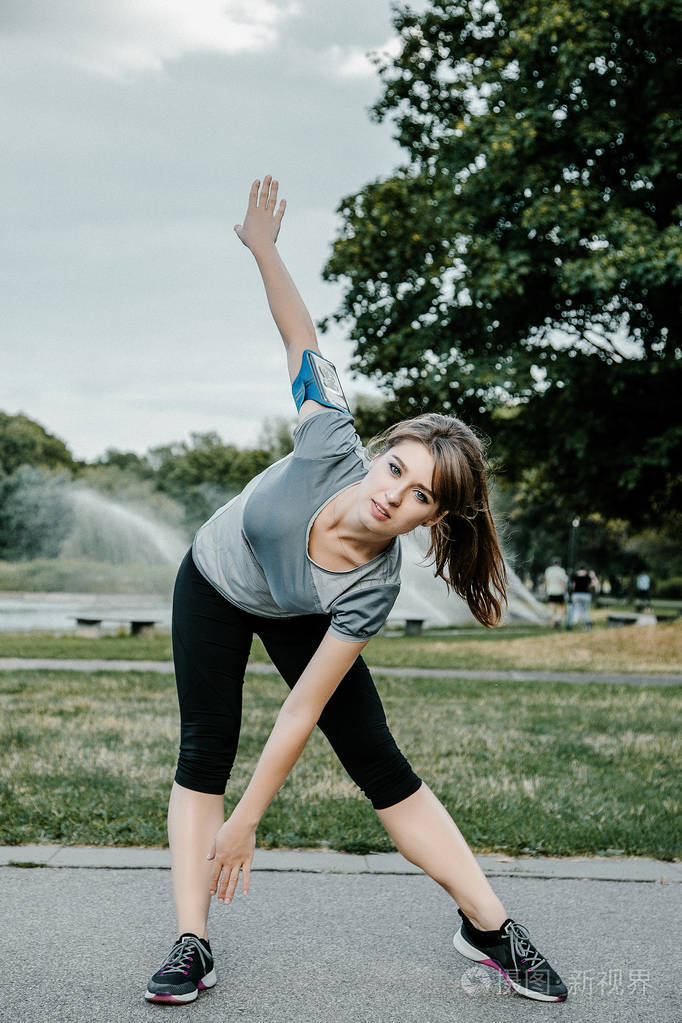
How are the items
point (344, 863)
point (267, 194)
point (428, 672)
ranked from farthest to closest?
point (428, 672) → point (344, 863) → point (267, 194)

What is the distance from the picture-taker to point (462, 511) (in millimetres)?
2760

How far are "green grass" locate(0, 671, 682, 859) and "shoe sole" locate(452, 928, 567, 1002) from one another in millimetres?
1151

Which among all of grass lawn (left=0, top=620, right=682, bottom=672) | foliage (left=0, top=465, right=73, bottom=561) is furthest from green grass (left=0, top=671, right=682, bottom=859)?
foliage (left=0, top=465, right=73, bottom=561)

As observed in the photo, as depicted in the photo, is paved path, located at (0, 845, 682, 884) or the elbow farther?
paved path, located at (0, 845, 682, 884)

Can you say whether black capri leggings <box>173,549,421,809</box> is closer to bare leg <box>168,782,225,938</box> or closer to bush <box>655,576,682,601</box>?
bare leg <box>168,782,225,938</box>

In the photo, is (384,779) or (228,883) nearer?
(228,883)

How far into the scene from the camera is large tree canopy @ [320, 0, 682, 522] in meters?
14.8

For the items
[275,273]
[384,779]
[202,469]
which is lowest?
[384,779]

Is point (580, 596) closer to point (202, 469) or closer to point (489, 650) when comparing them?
point (489, 650)

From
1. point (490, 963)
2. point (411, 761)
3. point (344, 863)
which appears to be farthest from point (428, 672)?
point (490, 963)

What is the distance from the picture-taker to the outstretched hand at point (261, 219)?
314cm

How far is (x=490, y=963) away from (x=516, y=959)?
12cm

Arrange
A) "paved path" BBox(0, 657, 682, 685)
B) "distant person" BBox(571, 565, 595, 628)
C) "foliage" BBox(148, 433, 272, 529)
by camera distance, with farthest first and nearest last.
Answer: "foliage" BBox(148, 433, 272, 529) < "distant person" BBox(571, 565, 595, 628) < "paved path" BBox(0, 657, 682, 685)

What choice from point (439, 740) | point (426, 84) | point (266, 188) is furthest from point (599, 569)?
point (266, 188)
